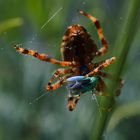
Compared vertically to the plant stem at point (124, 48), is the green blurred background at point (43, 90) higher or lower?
higher

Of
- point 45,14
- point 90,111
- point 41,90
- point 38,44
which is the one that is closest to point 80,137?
point 90,111

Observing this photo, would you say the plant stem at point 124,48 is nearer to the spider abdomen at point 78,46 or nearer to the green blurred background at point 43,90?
the spider abdomen at point 78,46

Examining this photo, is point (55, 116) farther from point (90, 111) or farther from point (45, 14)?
point (45, 14)

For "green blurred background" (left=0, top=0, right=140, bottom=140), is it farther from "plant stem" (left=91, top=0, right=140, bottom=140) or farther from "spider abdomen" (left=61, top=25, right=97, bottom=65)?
"plant stem" (left=91, top=0, right=140, bottom=140)

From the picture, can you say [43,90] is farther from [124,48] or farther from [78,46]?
[124,48]

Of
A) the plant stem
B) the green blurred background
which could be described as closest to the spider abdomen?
the green blurred background

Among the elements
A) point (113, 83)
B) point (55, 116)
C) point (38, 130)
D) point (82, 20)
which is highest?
point (82, 20)

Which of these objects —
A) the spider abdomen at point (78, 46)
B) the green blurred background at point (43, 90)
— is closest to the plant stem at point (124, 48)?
the spider abdomen at point (78, 46)

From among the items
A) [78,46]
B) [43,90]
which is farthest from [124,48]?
[43,90]

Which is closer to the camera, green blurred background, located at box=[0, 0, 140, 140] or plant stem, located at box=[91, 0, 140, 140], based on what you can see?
plant stem, located at box=[91, 0, 140, 140]
